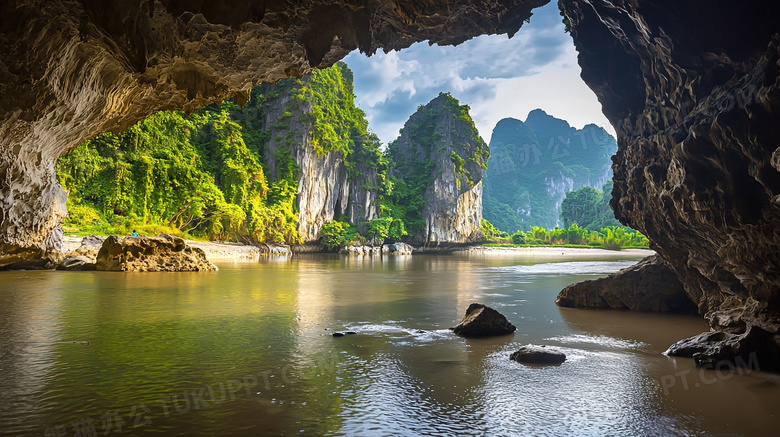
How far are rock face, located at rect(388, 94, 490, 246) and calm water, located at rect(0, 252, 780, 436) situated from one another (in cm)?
5393

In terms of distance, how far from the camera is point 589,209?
3223 inches

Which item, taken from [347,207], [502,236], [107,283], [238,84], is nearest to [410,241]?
[347,207]

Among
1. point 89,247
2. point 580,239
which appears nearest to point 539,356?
point 89,247

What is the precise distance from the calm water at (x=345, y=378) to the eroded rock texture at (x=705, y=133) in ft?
3.77

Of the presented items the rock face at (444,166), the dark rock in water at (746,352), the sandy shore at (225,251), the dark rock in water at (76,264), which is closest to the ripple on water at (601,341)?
the dark rock in water at (746,352)

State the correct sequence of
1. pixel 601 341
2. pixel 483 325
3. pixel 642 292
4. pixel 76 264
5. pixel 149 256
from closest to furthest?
pixel 601 341 < pixel 483 325 < pixel 642 292 < pixel 76 264 < pixel 149 256

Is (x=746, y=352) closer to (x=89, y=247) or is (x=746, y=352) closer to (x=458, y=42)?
(x=458, y=42)

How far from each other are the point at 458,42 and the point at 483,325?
426 cm

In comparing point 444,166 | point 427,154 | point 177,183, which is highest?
point 427,154

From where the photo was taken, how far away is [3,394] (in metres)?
3.69

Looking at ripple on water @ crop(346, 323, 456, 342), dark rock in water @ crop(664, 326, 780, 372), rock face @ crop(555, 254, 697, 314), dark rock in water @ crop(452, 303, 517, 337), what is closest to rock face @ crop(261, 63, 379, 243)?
rock face @ crop(555, 254, 697, 314)

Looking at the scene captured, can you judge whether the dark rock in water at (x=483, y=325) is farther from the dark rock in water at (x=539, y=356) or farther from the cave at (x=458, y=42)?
the cave at (x=458, y=42)

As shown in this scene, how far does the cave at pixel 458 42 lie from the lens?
447cm

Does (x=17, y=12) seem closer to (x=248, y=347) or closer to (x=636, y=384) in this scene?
(x=248, y=347)
